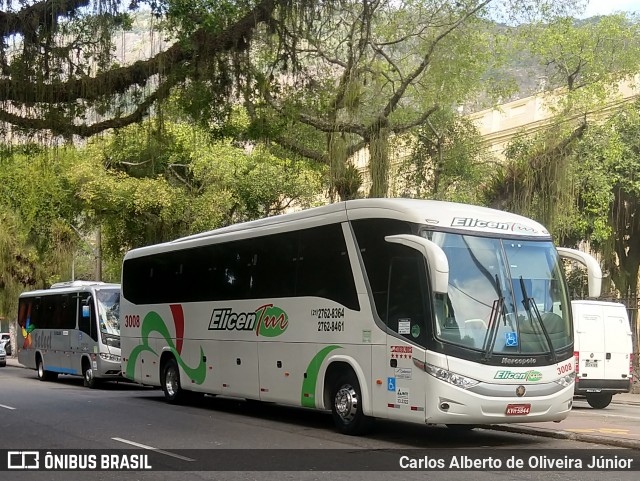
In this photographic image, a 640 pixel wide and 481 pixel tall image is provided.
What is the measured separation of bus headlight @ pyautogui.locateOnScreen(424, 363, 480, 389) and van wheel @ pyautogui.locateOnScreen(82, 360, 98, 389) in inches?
628

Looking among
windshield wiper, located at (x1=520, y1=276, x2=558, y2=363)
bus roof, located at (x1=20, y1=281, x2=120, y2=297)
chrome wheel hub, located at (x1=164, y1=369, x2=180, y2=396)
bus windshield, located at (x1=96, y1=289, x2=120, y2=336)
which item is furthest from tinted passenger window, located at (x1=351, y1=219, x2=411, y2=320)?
bus roof, located at (x1=20, y1=281, x2=120, y2=297)

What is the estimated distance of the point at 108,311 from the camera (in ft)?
84.6

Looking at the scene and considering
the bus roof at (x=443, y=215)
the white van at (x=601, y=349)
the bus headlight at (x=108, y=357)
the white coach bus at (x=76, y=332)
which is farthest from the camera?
the white coach bus at (x=76, y=332)

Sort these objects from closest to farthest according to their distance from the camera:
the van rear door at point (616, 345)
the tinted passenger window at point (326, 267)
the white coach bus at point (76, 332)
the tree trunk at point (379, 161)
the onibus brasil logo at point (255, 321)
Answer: the tinted passenger window at point (326, 267) < the onibus brasil logo at point (255, 321) < the tree trunk at point (379, 161) < the van rear door at point (616, 345) < the white coach bus at point (76, 332)

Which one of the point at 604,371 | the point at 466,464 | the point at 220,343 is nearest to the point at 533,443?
the point at 466,464

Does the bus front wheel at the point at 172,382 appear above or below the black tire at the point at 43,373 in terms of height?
above

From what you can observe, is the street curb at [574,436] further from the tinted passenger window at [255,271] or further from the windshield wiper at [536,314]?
the tinted passenger window at [255,271]

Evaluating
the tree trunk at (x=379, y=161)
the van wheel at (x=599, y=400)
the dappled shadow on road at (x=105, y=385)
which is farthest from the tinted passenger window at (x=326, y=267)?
the dappled shadow on road at (x=105, y=385)

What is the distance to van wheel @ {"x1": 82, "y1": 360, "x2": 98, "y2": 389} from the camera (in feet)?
84.0

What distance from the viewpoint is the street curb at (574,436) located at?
12.0 m

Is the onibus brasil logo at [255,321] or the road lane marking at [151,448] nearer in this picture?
the road lane marking at [151,448]

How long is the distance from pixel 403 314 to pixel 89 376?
1565 centimetres

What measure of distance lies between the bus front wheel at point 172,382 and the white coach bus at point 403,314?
8.56 feet

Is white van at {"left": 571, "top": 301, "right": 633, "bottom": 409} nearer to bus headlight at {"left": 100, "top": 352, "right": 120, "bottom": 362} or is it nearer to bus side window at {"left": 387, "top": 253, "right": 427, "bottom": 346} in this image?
bus side window at {"left": 387, "top": 253, "right": 427, "bottom": 346}
